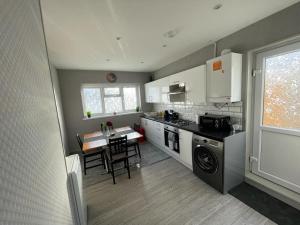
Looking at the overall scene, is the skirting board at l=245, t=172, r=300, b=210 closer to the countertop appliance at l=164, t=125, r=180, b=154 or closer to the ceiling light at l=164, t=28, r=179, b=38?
the countertop appliance at l=164, t=125, r=180, b=154

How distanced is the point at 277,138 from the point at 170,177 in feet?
6.08

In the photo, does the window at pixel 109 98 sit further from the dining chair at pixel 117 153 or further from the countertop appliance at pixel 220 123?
the countertop appliance at pixel 220 123

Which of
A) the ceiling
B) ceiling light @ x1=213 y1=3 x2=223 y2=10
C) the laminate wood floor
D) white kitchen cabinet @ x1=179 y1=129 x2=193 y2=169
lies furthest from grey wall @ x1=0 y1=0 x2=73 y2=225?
white kitchen cabinet @ x1=179 y1=129 x2=193 y2=169

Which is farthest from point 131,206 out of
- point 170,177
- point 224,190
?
point 224,190

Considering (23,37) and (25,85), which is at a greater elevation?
(23,37)

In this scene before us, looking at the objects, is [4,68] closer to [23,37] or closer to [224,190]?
[23,37]

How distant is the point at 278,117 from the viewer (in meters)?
1.99

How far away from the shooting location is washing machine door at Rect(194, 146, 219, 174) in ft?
7.11

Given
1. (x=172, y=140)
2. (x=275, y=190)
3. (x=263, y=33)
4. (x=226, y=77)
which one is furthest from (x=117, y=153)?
(x=263, y=33)

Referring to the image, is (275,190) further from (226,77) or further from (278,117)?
(226,77)

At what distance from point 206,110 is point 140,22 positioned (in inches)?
85.0

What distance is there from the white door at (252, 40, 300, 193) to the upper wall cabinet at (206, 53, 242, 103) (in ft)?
0.89

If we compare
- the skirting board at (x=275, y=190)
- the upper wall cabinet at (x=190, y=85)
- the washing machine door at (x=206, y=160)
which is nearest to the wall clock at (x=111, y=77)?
the upper wall cabinet at (x=190, y=85)

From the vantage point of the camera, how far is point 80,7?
1.44 meters
